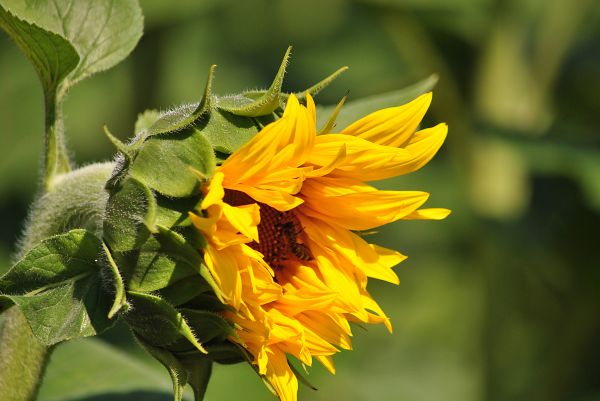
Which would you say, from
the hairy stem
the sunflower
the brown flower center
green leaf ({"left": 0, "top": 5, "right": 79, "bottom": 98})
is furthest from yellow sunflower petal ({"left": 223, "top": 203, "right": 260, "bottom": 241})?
green leaf ({"left": 0, "top": 5, "right": 79, "bottom": 98})

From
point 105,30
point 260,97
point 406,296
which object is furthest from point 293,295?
point 406,296

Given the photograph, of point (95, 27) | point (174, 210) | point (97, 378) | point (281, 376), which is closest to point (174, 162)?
point (174, 210)

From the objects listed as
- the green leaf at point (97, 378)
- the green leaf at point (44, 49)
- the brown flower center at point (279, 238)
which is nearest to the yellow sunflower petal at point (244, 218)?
the brown flower center at point (279, 238)

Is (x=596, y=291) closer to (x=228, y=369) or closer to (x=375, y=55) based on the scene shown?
(x=228, y=369)

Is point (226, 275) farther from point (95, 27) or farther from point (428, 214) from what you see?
point (95, 27)

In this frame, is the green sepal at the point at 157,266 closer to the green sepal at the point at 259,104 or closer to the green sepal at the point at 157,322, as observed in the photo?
the green sepal at the point at 157,322
